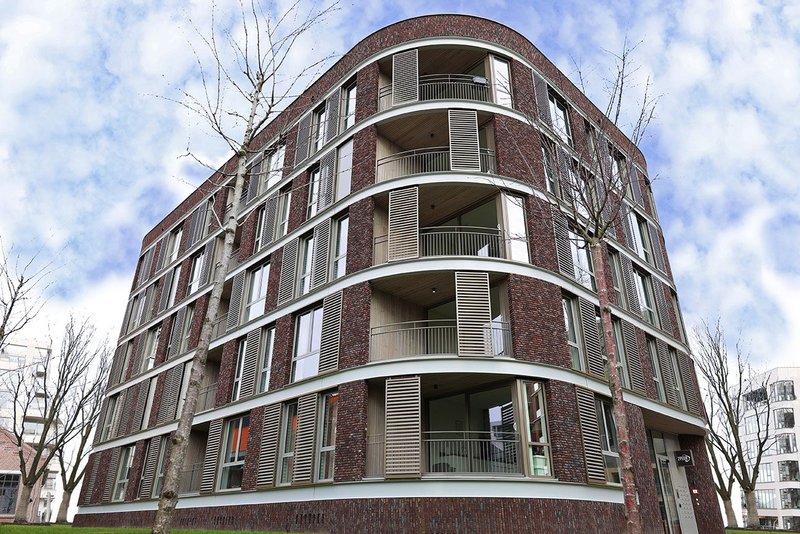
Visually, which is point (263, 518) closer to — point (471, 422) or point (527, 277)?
point (471, 422)

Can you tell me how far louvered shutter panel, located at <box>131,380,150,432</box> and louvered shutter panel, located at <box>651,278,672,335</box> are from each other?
2178 cm

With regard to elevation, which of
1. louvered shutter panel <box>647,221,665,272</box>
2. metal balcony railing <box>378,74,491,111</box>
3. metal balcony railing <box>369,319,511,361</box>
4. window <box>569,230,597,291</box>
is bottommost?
metal balcony railing <box>369,319,511,361</box>

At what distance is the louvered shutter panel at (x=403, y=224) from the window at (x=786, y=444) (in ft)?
233

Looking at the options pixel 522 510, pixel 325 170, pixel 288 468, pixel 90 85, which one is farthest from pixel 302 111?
pixel 522 510

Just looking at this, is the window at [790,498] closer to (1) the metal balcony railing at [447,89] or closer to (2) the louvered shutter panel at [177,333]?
(1) the metal balcony railing at [447,89]

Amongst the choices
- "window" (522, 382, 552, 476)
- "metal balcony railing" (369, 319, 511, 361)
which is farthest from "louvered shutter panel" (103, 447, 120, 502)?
"window" (522, 382, 552, 476)

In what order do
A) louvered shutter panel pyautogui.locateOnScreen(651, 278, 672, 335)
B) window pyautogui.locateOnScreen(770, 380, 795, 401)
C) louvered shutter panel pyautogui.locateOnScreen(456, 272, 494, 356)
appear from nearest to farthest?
louvered shutter panel pyautogui.locateOnScreen(456, 272, 494, 356) < louvered shutter panel pyautogui.locateOnScreen(651, 278, 672, 335) < window pyautogui.locateOnScreen(770, 380, 795, 401)

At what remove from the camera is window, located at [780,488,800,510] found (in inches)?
2516

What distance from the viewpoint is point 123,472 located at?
24312 mm

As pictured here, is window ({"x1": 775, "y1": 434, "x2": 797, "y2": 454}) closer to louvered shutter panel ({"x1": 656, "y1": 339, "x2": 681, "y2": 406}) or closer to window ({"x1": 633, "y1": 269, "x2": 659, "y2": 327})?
window ({"x1": 633, "y1": 269, "x2": 659, "y2": 327})

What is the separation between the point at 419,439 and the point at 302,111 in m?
14.8

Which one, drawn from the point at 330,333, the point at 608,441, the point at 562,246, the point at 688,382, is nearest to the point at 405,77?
the point at 562,246

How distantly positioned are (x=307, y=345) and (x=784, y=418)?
72.3 m

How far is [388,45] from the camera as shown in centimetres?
1950
